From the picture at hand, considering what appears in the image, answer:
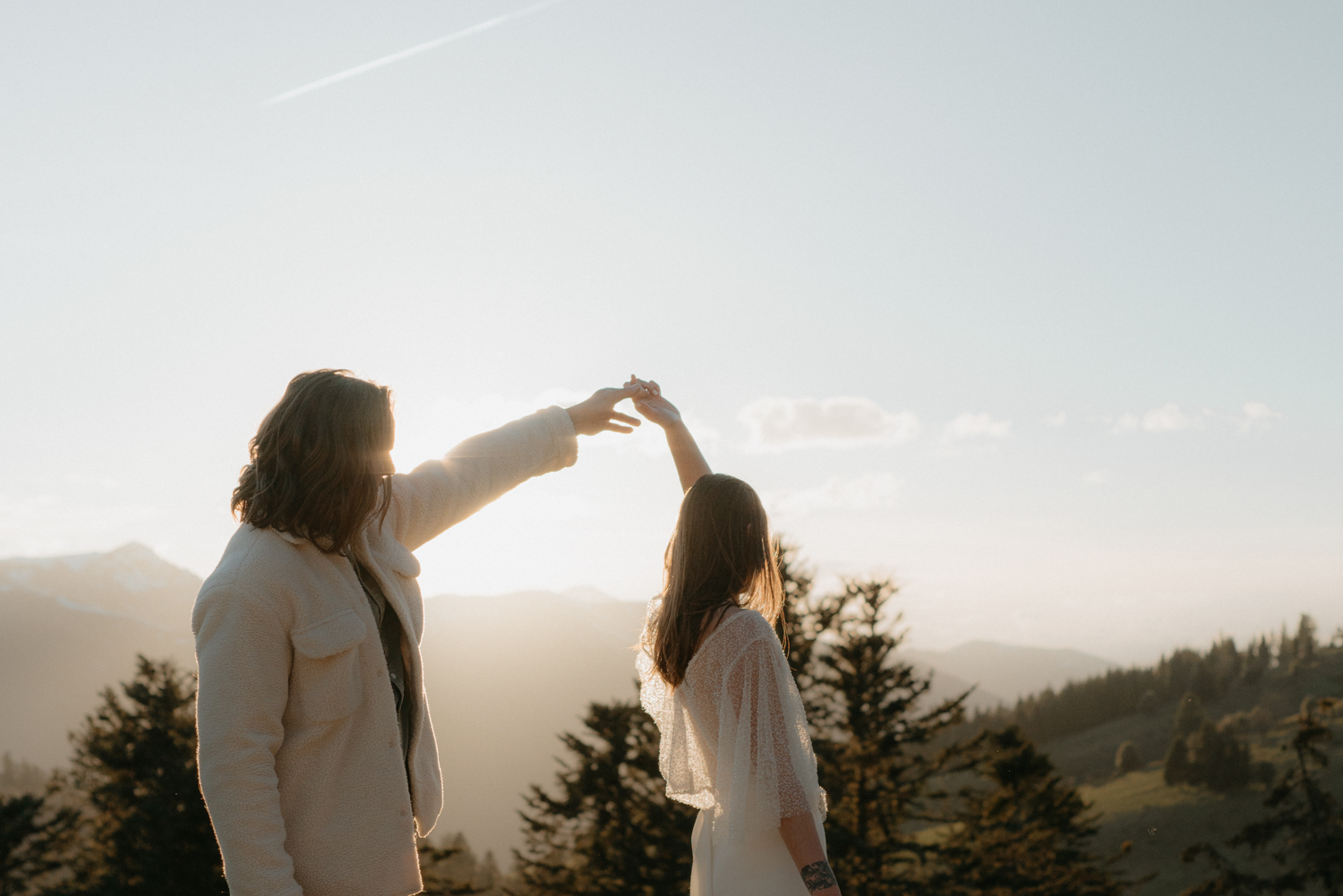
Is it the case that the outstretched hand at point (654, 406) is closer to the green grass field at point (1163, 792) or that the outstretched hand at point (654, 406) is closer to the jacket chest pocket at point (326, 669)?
the jacket chest pocket at point (326, 669)

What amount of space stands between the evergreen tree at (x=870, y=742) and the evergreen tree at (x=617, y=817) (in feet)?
12.8

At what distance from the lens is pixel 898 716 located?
2352cm

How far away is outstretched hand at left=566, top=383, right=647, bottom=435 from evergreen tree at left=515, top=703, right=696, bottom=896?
2024 cm

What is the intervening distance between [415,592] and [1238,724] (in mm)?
103446

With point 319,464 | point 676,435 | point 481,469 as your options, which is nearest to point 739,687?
point 481,469

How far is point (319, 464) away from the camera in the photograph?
2.11 m

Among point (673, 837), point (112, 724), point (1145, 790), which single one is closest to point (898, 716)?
point (673, 837)

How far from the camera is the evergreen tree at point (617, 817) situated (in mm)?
22484

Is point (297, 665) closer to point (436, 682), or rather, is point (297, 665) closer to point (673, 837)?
point (673, 837)

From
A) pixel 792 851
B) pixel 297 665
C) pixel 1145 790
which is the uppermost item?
pixel 297 665

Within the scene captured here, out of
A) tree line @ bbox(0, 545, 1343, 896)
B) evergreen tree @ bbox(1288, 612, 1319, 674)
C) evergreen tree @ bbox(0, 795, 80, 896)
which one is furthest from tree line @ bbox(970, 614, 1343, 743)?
evergreen tree @ bbox(0, 795, 80, 896)

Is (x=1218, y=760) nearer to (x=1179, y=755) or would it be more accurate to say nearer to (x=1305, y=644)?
(x=1179, y=755)

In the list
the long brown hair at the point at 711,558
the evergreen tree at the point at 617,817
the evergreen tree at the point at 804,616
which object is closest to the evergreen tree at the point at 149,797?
the evergreen tree at the point at 617,817

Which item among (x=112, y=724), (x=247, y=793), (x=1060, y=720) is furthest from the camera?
(x=1060, y=720)
